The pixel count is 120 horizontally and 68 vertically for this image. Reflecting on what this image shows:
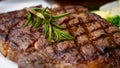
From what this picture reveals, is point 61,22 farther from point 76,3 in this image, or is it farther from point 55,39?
point 76,3

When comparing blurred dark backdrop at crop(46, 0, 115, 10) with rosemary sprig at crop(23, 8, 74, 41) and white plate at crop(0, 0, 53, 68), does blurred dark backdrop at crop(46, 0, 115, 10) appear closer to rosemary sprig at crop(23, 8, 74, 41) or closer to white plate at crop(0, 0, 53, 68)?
white plate at crop(0, 0, 53, 68)

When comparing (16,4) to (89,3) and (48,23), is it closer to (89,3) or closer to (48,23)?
(89,3)

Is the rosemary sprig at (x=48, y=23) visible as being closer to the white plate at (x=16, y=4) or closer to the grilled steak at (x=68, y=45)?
the grilled steak at (x=68, y=45)

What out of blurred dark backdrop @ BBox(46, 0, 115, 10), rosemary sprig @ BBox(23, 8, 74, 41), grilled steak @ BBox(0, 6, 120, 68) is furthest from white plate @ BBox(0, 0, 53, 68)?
rosemary sprig @ BBox(23, 8, 74, 41)

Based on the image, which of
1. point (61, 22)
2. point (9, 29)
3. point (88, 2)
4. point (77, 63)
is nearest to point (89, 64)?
point (77, 63)

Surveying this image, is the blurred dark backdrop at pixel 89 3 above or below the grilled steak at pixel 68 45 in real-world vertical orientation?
above

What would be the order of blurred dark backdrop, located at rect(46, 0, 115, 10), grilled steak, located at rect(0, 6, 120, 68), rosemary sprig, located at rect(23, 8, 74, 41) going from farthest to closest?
blurred dark backdrop, located at rect(46, 0, 115, 10), rosemary sprig, located at rect(23, 8, 74, 41), grilled steak, located at rect(0, 6, 120, 68)

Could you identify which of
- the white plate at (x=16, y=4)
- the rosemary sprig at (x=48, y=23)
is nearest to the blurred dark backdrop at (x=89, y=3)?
the white plate at (x=16, y=4)
